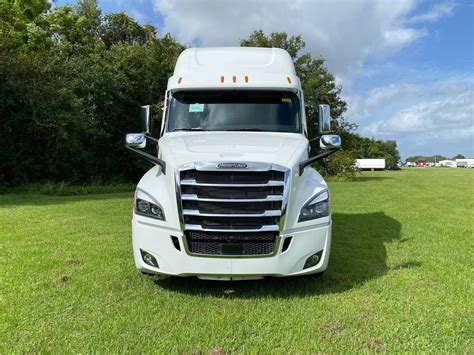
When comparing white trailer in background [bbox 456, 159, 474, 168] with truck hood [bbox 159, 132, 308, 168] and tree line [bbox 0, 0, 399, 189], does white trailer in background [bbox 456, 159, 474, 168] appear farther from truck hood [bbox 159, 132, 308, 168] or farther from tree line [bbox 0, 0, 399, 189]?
truck hood [bbox 159, 132, 308, 168]

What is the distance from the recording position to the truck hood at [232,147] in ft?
15.3

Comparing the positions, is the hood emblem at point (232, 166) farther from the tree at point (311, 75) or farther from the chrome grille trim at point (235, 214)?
the tree at point (311, 75)

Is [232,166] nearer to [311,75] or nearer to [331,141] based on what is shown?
[331,141]

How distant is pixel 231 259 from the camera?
450cm

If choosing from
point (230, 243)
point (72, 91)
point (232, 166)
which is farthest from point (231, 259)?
point (72, 91)

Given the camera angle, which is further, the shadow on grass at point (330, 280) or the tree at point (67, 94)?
the tree at point (67, 94)

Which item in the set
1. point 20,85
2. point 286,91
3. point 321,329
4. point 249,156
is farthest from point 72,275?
point 20,85

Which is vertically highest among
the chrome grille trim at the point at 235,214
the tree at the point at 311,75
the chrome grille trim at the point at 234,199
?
→ the tree at the point at 311,75

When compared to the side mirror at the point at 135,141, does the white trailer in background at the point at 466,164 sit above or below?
below

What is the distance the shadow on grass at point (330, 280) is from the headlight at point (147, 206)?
0.95 metres

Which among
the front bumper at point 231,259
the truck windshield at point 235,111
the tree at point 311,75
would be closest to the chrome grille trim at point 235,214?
the front bumper at point 231,259

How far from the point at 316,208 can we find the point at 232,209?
3.23 ft

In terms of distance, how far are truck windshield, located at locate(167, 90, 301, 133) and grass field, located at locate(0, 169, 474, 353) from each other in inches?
82.7

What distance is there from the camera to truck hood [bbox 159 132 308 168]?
465 centimetres
